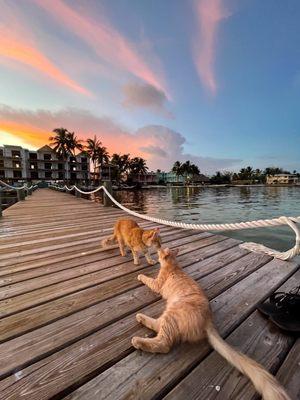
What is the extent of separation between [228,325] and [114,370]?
93cm

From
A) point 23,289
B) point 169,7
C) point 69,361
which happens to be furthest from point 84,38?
A: point 69,361

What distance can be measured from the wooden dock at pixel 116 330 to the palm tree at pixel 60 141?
2151 inches

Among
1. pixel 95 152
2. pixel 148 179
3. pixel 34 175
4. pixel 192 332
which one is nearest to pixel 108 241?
pixel 192 332

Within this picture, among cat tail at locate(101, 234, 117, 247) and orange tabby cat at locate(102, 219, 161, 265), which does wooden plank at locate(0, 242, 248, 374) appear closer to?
orange tabby cat at locate(102, 219, 161, 265)

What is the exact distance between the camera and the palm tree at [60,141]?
5138 centimetres

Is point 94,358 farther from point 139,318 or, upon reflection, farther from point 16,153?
point 16,153

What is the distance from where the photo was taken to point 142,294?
7.02 ft

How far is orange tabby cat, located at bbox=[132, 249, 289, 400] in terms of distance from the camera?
1.09m

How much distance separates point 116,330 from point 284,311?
138cm

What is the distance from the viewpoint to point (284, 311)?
173 cm

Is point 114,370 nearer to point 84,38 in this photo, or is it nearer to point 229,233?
point 229,233

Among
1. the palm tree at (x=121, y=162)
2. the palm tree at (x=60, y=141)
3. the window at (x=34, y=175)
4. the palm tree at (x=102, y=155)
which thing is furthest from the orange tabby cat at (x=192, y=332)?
the window at (x=34, y=175)

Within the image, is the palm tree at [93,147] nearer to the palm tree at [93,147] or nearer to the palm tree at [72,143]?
the palm tree at [93,147]

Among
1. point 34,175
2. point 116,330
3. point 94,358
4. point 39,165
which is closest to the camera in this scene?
point 94,358
